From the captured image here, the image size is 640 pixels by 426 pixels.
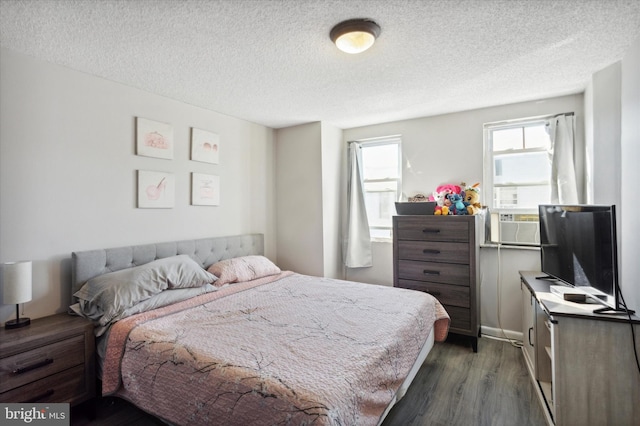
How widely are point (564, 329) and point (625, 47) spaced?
6.19 ft

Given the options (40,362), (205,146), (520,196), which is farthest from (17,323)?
(520,196)

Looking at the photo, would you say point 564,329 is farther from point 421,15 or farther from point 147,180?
point 147,180

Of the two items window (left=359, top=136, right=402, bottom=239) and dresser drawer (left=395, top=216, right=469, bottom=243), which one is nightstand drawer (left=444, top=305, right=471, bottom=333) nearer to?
dresser drawer (left=395, top=216, right=469, bottom=243)

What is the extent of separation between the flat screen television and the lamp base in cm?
357

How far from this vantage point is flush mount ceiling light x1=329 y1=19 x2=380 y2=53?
5.79 ft

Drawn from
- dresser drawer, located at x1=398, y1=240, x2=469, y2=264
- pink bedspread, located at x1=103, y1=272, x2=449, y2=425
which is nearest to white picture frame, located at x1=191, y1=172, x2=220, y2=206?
pink bedspread, located at x1=103, y1=272, x2=449, y2=425

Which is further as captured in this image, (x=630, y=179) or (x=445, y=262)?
(x=445, y=262)

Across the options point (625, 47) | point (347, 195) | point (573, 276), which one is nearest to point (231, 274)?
point (347, 195)

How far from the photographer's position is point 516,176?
3.27 metres

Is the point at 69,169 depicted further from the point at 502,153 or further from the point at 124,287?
the point at 502,153

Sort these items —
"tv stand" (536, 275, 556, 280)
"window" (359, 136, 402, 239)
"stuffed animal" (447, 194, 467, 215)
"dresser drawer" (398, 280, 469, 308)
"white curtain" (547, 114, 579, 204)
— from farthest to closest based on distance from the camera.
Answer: "window" (359, 136, 402, 239)
"stuffed animal" (447, 194, 467, 215)
"dresser drawer" (398, 280, 469, 308)
"white curtain" (547, 114, 579, 204)
"tv stand" (536, 275, 556, 280)

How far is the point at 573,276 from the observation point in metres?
2.17

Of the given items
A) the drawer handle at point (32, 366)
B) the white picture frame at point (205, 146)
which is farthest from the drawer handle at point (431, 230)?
the drawer handle at point (32, 366)

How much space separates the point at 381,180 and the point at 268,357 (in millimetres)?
2965
